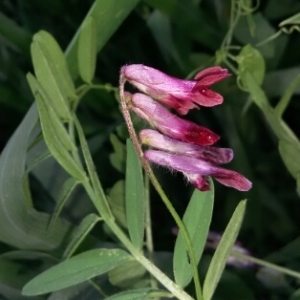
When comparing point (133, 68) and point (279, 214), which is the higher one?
point (133, 68)

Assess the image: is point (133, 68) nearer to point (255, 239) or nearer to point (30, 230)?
point (30, 230)

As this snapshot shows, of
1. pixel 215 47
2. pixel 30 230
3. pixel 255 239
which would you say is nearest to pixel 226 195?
pixel 255 239

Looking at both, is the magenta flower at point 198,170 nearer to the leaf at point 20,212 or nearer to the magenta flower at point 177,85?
the magenta flower at point 177,85

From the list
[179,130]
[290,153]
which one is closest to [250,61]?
[290,153]

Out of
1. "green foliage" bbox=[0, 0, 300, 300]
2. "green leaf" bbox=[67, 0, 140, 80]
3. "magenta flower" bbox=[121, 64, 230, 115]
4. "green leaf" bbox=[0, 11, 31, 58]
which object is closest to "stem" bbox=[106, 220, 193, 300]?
"green foliage" bbox=[0, 0, 300, 300]

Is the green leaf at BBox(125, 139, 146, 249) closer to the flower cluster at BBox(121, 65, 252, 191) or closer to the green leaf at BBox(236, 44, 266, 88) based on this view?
the flower cluster at BBox(121, 65, 252, 191)

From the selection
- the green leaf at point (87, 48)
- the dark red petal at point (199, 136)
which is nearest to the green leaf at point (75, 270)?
the dark red petal at point (199, 136)

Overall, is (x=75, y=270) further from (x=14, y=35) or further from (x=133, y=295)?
→ (x=14, y=35)
